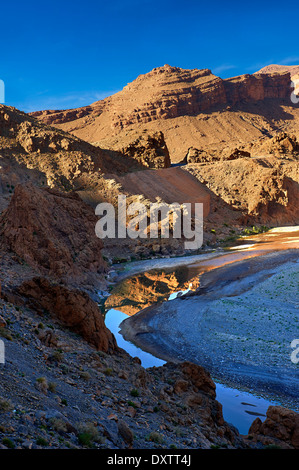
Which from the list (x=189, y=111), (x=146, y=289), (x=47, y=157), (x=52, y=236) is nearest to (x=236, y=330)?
(x=146, y=289)

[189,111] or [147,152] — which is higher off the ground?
[189,111]

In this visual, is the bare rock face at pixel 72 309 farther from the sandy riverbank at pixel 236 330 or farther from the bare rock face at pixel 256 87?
the bare rock face at pixel 256 87

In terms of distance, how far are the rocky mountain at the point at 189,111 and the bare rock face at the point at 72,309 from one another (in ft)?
370

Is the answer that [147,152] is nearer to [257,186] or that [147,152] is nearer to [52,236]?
[257,186]

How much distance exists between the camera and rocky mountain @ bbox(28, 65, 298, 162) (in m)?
140

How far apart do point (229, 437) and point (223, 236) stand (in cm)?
4558

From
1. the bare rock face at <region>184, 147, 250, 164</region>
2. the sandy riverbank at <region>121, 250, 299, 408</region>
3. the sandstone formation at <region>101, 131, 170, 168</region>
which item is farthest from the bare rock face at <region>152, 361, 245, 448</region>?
the bare rock face at <region>184, 147, 250, 164</region>

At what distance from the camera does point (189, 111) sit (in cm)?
14912

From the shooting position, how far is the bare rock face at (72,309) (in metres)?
16.4

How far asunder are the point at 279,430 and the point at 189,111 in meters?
145
